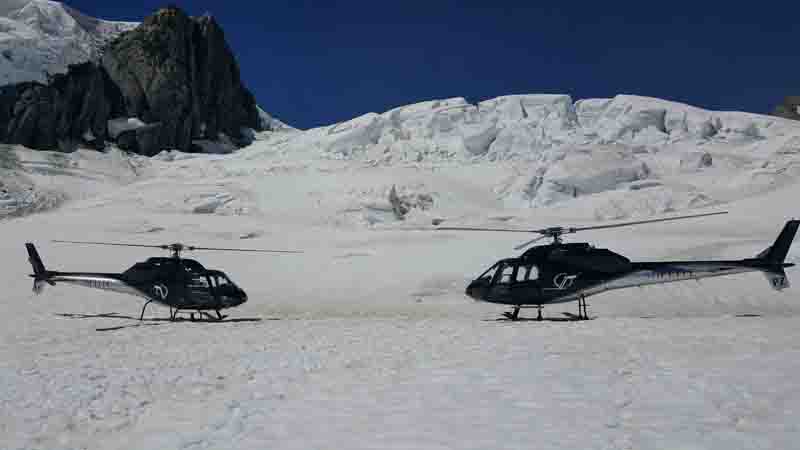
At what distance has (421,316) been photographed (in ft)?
36.6

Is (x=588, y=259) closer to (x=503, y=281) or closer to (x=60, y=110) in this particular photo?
(x=503, y=281)

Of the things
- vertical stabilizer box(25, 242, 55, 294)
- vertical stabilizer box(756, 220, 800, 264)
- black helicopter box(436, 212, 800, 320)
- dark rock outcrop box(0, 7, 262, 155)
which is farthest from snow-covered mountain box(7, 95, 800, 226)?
vertical stabilizer box(25, 242, 55, 294)

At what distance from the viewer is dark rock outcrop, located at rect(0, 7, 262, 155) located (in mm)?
43688

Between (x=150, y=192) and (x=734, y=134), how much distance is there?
3740 cm

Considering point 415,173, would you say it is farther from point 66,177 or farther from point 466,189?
point 66,177

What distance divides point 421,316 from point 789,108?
54.4 m

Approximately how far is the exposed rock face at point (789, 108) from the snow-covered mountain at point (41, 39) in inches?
2608

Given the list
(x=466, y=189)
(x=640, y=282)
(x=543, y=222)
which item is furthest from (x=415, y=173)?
(x=640, y=282)

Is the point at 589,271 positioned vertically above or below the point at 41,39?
below

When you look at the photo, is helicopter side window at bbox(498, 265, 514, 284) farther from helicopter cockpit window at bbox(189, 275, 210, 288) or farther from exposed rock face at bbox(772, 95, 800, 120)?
exposed rock face at bbox(772, 95, 800, 120)

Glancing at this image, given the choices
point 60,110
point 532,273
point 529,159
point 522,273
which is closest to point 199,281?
point 522,273

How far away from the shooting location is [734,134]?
34.1 meters

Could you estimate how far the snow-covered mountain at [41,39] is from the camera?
4247cm

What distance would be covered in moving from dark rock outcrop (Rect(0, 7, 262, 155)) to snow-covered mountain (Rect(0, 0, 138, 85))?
1111 mm
